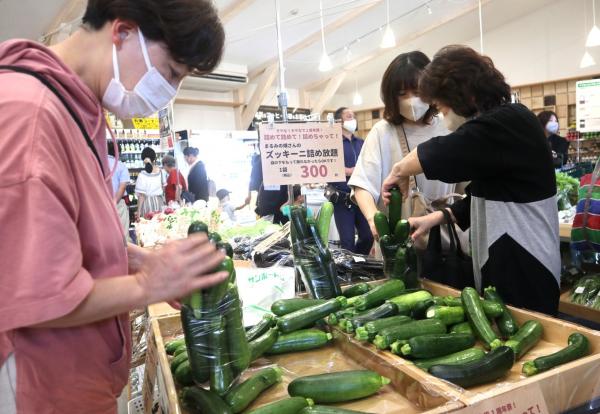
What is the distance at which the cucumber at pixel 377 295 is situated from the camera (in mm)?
1440

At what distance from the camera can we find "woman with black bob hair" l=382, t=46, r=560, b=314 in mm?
1497

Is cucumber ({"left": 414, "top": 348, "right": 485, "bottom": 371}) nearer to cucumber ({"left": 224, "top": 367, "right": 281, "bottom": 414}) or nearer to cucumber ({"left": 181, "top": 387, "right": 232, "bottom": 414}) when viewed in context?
cucumber ({"left": 224, "top": 367, "right": 281, "bottom": 414})

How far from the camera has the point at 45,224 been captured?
2.26 ft

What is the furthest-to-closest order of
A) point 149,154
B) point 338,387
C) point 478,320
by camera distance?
point 149,154, point 478,320, point 338,387

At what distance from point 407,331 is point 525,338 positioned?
1.10ft

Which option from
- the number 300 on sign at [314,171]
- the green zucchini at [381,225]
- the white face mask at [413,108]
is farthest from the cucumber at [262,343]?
the white face mask at [413,108]

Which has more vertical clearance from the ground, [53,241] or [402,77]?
[402,77]

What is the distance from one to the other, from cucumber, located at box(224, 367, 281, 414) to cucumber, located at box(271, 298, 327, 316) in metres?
0.27

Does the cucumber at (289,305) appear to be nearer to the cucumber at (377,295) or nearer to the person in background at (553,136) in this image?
the cucumber at (377,295)

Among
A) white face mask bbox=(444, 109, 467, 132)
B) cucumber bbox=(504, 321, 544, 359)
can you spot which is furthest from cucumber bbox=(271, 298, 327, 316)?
white face mask bbox=(444, 109, 467, 132)

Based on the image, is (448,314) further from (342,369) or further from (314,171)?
(314,171)

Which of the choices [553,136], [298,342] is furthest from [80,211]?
[553,136]

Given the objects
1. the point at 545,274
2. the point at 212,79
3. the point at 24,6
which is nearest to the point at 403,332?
the point at 545,274

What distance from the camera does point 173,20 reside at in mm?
965
